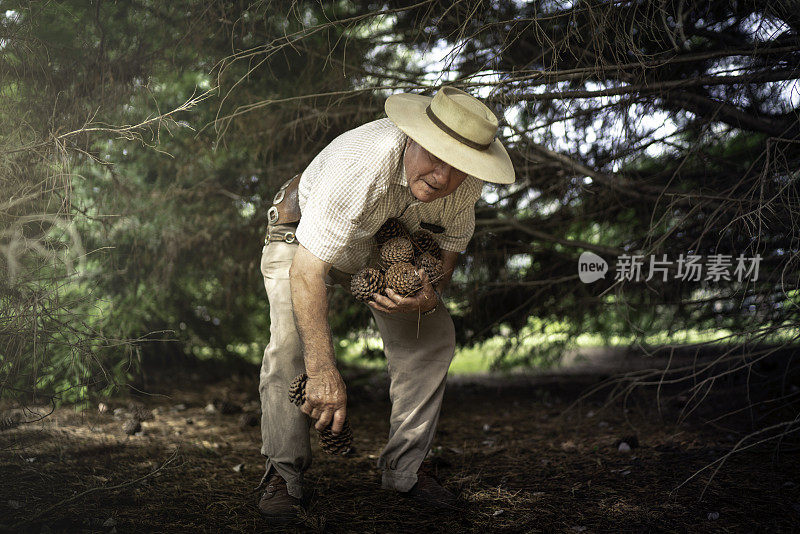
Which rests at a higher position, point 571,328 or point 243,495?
point 571,328

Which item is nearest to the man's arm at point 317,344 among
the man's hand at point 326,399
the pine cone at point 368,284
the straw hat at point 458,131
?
the man's hand at point 326,399

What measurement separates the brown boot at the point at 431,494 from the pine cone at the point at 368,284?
0.97 meters

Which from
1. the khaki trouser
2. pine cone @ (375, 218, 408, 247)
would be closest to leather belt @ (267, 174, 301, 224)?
the khaki trouser

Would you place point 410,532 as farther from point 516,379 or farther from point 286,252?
point 516,379

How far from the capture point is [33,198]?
2.69m


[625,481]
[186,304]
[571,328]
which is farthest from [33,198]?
[571,328]

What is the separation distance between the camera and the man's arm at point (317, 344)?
2.28m

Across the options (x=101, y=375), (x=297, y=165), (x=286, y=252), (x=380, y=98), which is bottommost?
(x=101, y=375)

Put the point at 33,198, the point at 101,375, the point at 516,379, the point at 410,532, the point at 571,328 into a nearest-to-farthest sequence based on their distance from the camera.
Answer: the point at 410,532, the point at 33,198, the point at 101,375, the point at 571,328, the point at 516,379

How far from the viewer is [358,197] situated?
7.57 feet

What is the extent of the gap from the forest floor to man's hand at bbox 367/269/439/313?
87 centimetres

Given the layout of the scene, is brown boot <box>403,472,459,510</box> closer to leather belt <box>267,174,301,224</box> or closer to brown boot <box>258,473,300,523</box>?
brown boot <box>258,473,300,523</box>

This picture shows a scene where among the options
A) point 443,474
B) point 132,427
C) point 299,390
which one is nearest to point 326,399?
point 299,390

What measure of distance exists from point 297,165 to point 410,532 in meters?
2.46
